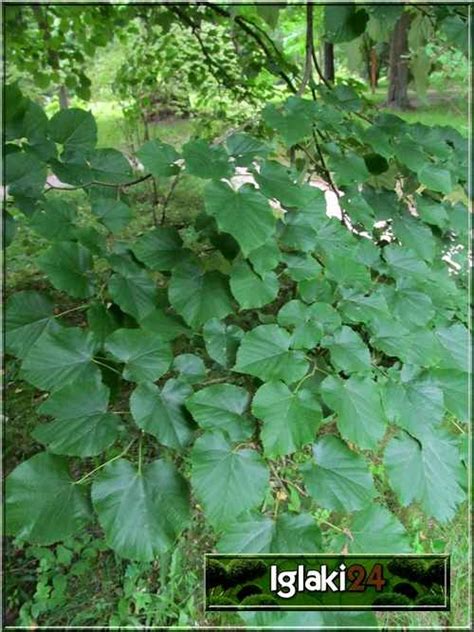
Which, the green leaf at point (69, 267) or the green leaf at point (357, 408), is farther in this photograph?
the green leaf at point (69, 267)

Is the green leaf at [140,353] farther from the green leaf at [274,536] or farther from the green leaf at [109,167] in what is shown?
the green leaf at [109,167]

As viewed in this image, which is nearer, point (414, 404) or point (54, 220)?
point (414, 404)

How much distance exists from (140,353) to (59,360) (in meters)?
0.12

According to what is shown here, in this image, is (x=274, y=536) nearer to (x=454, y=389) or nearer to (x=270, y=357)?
(x=270, y=357)

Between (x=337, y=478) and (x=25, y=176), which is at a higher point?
(x=25, y=176)

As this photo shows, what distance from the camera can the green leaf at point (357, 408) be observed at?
68 cm

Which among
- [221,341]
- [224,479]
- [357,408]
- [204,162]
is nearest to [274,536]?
[224,479]

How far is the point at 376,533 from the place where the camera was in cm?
67

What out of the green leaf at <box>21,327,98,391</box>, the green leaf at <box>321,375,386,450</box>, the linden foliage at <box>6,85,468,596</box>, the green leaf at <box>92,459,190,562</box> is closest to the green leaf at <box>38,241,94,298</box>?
the linden foliage at <box>6,85,468,596</box>

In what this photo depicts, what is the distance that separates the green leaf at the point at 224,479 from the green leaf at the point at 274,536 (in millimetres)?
29

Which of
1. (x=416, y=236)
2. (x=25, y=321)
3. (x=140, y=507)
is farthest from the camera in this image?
(x=416, y=236)

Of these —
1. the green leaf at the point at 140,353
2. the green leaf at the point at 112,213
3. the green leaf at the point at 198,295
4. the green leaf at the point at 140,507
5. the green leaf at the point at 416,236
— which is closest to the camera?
the green leaf at the point at 140,507

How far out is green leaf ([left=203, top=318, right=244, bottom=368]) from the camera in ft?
2.67

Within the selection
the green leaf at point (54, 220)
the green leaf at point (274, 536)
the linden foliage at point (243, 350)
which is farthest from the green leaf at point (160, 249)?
the green leaf at point (274, 536)
